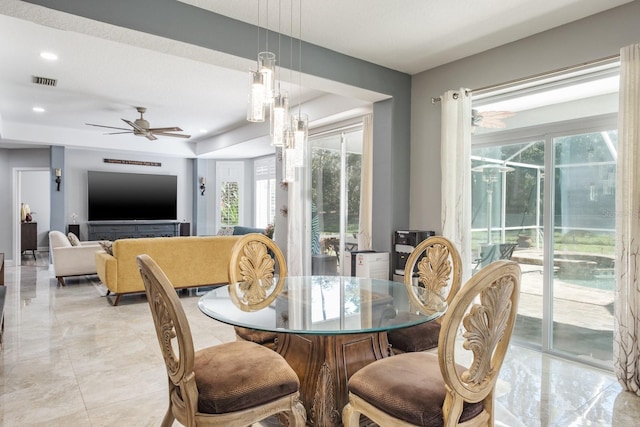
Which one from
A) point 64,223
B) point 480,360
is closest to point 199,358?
point 480,360

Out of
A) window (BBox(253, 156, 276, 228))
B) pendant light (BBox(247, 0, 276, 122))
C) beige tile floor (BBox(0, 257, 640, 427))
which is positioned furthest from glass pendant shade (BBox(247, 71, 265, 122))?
window (BBox(253, 156, 276, 228))

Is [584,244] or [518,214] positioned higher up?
[518,214]

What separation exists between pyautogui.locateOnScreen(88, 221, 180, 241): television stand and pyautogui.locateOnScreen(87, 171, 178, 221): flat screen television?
0.40 ft

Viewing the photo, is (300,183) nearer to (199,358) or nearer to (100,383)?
(100,383)

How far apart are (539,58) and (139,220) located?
27.6 ft

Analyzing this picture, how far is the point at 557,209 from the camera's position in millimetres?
3398

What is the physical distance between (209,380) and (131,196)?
329 inches

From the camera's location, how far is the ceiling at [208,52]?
2.92 m

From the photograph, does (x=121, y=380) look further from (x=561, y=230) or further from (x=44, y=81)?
(x=44, y=81)

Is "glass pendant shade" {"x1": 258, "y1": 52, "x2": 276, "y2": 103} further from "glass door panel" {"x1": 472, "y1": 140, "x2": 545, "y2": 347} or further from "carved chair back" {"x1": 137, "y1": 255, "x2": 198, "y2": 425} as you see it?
"glass door panel" {"x1": 472, "y1": 140, "x2": 545, "y2": 347}

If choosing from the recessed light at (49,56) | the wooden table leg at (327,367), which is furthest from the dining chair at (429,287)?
the recessed light at (49,56)

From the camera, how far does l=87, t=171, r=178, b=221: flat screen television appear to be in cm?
863

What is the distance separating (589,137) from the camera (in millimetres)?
3186

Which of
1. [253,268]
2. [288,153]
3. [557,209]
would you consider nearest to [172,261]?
[253,268]
